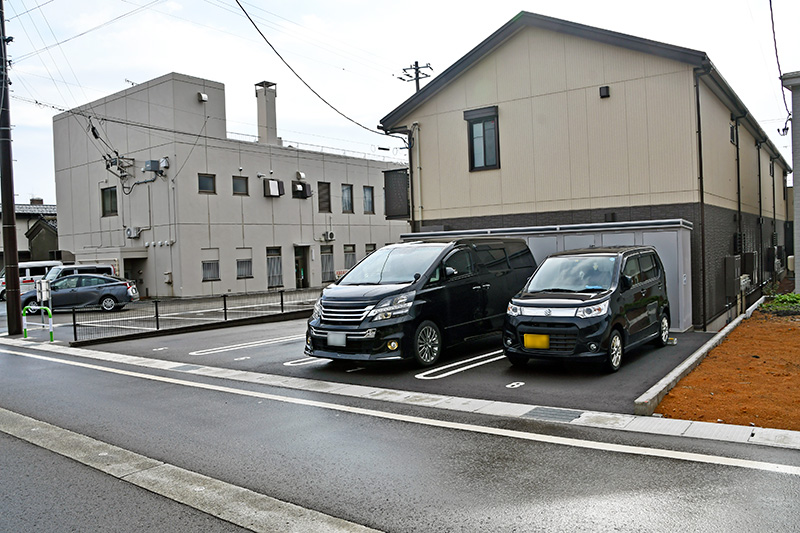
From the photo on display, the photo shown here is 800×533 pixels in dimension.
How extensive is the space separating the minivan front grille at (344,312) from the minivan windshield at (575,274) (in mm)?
2665

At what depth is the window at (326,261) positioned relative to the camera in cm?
3872

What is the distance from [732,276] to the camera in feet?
56.7

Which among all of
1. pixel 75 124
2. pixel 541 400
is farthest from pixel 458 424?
pixel 75 124

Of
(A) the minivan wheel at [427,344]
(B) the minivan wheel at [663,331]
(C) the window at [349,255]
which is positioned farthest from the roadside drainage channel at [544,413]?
(C) the window at [349,255]

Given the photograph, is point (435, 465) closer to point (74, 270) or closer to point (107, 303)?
point (107, 303)

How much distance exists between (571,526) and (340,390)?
200 inches

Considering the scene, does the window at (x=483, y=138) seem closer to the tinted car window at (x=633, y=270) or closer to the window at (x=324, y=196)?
the tinted car window at (x=633, y=270)

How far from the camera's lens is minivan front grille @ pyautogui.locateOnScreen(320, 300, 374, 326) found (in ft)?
31.9

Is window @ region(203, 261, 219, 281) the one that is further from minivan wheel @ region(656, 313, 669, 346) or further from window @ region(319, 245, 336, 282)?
minivan wheel @ region(656, 313, 669, 346)

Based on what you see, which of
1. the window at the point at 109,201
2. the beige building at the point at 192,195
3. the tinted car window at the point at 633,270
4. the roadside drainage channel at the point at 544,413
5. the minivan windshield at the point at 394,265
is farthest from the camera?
the window at the point at 109,201

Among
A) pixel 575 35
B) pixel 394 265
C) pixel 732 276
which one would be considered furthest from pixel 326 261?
pixel 394 265

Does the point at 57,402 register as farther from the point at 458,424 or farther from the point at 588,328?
the point at 588,328

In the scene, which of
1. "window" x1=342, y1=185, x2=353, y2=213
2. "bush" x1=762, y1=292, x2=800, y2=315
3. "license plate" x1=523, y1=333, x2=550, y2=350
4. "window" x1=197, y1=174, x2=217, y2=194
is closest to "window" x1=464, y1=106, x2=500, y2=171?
"bush" x1=762, y1=292, x2=800, y2=315

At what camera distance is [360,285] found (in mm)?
10484
